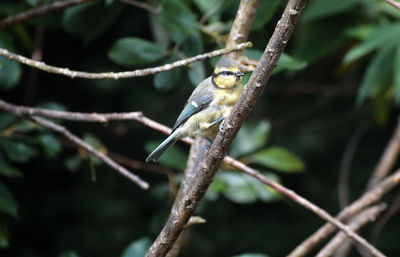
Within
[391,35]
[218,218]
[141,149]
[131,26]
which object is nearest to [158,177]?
[141,149]

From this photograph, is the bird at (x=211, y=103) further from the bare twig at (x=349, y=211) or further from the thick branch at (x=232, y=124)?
the bare twig at (x=349, y=211)

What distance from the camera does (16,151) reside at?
1.81 meters

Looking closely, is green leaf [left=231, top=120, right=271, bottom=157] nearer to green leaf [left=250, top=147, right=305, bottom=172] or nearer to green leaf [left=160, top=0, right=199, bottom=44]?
green leaf [left=250, top=147, right=305, bottom=172]

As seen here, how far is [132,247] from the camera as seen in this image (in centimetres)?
176

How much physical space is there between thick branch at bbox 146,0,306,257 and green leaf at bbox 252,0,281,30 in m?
0.65

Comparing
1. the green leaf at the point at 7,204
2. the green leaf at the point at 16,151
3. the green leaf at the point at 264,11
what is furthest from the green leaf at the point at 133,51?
the green leaf at the point at 7,204

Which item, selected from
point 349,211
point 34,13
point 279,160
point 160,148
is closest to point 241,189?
point 279,160

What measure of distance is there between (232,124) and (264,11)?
26.9 inches

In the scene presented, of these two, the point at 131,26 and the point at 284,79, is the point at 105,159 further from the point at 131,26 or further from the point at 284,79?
the point at 284,79

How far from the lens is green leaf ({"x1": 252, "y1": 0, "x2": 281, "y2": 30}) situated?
59.6 inches

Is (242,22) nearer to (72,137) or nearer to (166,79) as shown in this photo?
(166,79)

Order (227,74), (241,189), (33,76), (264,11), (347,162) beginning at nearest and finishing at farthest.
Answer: (227,74)
(264,11)
(241,189)
(33,76)
(347,162)

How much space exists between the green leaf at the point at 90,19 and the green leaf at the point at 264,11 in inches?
30.6

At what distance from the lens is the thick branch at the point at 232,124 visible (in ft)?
2.90
